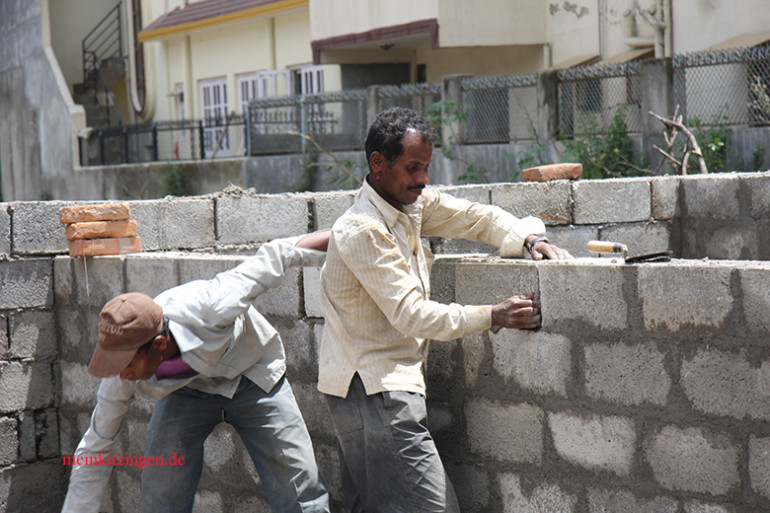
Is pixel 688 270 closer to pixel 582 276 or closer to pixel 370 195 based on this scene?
pixel 582 276

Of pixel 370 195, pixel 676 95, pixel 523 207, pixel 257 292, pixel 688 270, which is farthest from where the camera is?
pixel 676 95

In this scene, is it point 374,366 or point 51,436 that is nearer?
point 374,366

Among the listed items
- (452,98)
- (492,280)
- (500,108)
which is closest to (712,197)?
(492,280)

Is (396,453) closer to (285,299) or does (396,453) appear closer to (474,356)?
(474,356)

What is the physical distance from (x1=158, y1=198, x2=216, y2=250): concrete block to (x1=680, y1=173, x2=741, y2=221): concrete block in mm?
3334

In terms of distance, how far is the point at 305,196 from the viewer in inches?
289

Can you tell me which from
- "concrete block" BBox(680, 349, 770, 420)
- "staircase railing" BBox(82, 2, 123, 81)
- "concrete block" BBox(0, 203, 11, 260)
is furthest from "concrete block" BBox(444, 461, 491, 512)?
"staircase railing" BBox(82, 2, 123, 81)

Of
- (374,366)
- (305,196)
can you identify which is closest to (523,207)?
(305,196)

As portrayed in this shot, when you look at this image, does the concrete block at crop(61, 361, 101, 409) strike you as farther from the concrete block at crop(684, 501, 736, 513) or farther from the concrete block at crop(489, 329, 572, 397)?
the concrete block at crop(684, 501, 736, 513)

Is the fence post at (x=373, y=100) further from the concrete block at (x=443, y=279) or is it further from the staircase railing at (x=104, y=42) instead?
the staircase railing at (x=104, y=42)

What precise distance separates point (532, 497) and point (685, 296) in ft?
3.61

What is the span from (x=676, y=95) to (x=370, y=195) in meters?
8.90

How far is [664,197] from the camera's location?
680 cm

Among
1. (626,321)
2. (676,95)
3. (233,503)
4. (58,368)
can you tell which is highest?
(676,95)
